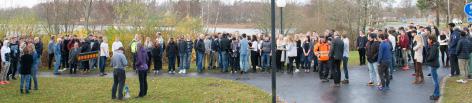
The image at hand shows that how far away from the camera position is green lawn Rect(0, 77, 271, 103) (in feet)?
38.3

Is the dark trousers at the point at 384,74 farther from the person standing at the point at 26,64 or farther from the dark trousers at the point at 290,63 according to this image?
the person standing at the point at 26,64

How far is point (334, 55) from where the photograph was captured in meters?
13.4

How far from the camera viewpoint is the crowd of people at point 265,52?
1330cm

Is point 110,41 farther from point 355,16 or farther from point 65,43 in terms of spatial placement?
point 355,16

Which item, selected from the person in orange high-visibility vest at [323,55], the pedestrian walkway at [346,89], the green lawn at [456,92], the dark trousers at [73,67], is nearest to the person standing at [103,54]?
the dark trousers at [73,67]

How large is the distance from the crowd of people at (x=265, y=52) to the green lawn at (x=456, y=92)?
0.59 meters

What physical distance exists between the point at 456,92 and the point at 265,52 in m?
7.39

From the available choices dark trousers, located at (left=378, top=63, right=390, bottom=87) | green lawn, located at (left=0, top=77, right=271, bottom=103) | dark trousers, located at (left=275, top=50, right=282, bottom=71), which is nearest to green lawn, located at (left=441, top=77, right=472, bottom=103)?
dark trousers, located at (left=378, top=63, right=390, bottom=87)

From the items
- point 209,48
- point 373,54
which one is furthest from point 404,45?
point 209,48

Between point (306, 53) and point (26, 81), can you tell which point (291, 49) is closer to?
point (306, 53)

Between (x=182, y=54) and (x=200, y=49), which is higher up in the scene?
(x=200, y=49)

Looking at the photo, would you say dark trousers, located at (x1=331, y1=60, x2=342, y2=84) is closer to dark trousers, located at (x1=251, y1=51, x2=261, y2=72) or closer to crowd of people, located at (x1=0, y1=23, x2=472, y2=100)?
crowd of people, located at (x1=0, y1=23, x2=472, y2=100)

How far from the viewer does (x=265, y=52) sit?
1756cm

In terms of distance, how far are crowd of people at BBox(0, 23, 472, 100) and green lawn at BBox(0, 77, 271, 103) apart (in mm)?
711
